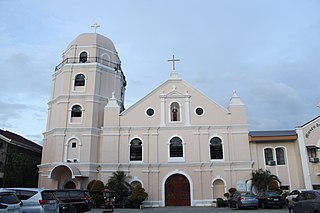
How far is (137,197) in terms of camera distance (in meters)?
24.5

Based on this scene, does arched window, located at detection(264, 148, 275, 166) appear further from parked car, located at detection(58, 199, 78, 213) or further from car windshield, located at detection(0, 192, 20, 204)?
car windshield, located at detection(0, 192, 20, 204)

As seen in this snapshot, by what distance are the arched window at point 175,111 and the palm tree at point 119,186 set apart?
743cm

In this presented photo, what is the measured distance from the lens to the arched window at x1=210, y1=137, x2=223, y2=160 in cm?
2808

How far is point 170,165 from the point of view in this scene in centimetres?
2761

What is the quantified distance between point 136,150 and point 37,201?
15693 millimetres

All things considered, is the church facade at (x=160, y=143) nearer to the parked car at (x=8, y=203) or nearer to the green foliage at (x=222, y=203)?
the green foliage at (x=222, y=203)

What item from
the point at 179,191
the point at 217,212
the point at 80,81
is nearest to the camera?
the point at 217,212

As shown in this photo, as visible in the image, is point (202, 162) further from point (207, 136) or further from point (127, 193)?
point (127, 193)

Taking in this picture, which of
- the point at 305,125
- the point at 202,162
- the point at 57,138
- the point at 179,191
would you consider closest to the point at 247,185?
the point at 202,162

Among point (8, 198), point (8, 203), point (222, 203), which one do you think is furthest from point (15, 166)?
point (222, 203)

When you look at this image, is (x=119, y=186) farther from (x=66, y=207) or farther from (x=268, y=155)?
(x=268, y=155)

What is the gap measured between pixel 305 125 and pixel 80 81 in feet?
73.3

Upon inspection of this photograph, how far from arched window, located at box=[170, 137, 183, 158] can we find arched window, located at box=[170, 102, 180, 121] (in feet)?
6.79

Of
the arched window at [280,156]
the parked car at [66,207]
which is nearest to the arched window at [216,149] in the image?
the arched window at [280,156]
